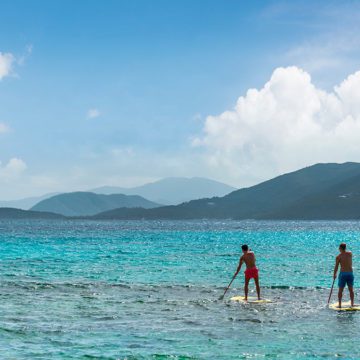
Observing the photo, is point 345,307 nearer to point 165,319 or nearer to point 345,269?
point 345,269

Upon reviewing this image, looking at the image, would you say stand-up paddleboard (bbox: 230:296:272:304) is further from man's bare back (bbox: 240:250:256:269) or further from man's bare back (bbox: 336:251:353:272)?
man's bare back (bbox: 336:251:353:272)

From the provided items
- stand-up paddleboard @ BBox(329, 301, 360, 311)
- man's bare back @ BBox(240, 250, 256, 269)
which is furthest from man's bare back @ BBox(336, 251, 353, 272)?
man's bare back @ BBox(240, 250, 256, 269)

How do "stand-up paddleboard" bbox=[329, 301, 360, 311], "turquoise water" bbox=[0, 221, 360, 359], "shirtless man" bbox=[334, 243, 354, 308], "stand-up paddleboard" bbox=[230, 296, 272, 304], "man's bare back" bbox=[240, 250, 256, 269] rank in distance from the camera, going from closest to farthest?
"turquoise water" bbox=[0, 221, 360, 359]
"stand-up paddleboard" bbox=[329, 301, 360, 311]
"shirtless man" bbox=[334, 243, 354, 308]
"stand-up paddleboard" bbox=[230, 296, 272, 304]
"man's bare back" bbox=[240, 250, 256, 269]

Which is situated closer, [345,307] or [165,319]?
[165,319]

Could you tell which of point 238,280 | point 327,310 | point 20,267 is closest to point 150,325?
point 327,310

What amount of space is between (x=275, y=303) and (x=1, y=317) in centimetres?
1132

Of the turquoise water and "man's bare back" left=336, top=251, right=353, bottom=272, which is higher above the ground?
"man's bare back" left=336, top=251, right=353, bottom=272

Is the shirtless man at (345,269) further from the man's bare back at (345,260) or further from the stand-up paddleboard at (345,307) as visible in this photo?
the stand-up paddleboard at (345,307)

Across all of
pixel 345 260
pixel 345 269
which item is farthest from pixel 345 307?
pixel 345 260

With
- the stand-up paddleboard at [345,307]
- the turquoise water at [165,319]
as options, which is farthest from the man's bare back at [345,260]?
the turquoise water at [165,319]

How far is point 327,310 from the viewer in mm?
22250

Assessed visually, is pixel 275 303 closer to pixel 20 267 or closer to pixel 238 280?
pixel 238 280

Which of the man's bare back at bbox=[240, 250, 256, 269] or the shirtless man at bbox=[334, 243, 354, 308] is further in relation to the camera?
the man's bare back at bbox=[240, 250, 256, 269]

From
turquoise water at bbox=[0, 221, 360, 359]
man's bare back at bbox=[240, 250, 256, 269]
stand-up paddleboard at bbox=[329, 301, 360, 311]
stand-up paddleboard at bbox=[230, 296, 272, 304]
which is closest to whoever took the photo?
turquoise water at bbox=[0, 221, 360, 359]
